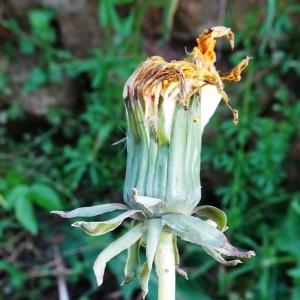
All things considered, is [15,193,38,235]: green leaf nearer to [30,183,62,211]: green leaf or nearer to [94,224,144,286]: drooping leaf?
[30,183,62,211]: green leaf

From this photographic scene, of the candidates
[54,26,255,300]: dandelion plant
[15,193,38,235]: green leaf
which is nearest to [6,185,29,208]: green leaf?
[15,193,38,235]: green leaf

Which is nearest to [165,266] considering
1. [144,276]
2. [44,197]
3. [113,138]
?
[144,276]

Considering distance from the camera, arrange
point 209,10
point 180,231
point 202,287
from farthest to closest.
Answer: point 209,10, point 202,287, point 180,231

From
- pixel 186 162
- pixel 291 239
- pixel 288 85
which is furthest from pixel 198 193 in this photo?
pixel 288 85

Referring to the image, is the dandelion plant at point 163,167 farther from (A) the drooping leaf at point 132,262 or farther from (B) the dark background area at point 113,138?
(B) the dark background area at point 113,138

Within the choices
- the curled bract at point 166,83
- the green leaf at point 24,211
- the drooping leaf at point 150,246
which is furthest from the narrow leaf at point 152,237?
the green leaf at point 24,211

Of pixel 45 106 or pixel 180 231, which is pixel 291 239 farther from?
pixel 180 231

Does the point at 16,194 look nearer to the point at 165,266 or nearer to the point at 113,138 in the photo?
the point at 113,138
